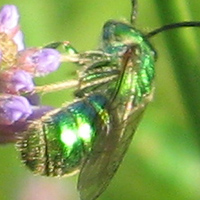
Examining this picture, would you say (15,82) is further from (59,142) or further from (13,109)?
(59,142)

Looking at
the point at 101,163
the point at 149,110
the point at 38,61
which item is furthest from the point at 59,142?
the point at 149,110

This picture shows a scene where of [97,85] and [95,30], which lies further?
[95,30]

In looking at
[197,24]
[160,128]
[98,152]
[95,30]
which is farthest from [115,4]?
[98,152]

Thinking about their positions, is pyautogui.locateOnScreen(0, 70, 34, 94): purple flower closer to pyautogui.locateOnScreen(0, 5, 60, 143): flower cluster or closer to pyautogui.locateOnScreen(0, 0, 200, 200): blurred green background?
pyautogui.locateOnScreen(0, 5, 60, 143): flower cluster

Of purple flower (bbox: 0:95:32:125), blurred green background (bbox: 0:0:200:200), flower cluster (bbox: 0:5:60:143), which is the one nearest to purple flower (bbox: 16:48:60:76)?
flower cluster (bbox: 0:5:60:143)

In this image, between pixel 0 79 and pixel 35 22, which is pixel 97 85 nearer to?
pixel 0 79

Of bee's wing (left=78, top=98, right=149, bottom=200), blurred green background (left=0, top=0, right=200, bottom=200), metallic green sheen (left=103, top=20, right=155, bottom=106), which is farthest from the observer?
blurred green background (left=0, top=0, right=200, bottom=200)
